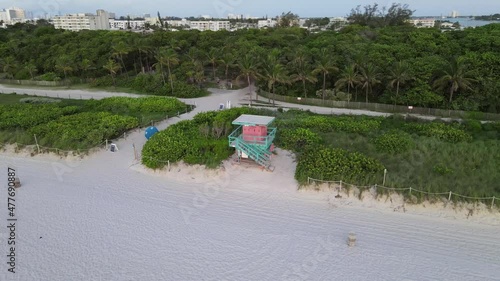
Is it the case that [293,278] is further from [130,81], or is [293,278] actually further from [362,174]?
[130,81]

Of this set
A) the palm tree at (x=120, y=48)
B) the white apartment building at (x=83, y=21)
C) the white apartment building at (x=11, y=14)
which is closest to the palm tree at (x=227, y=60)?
the palm tree at (x=120, y=48)

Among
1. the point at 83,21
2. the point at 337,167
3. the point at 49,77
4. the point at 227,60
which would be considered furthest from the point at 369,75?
the point at 83,21

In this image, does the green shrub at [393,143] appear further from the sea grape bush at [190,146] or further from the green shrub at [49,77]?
the green shrub at [49,77]

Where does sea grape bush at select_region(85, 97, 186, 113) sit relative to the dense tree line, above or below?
below

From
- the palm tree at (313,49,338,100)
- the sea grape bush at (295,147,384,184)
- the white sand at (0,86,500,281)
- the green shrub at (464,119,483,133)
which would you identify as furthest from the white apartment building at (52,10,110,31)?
the green shrub at (464,119,483,133)

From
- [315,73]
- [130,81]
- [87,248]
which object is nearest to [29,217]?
[87,248]

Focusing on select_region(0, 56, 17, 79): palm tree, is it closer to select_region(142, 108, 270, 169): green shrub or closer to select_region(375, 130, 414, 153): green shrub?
select_region(142, 108, 270, 169): green shrub

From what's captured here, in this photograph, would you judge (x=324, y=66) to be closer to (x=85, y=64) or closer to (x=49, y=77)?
(x=85, y=64)
